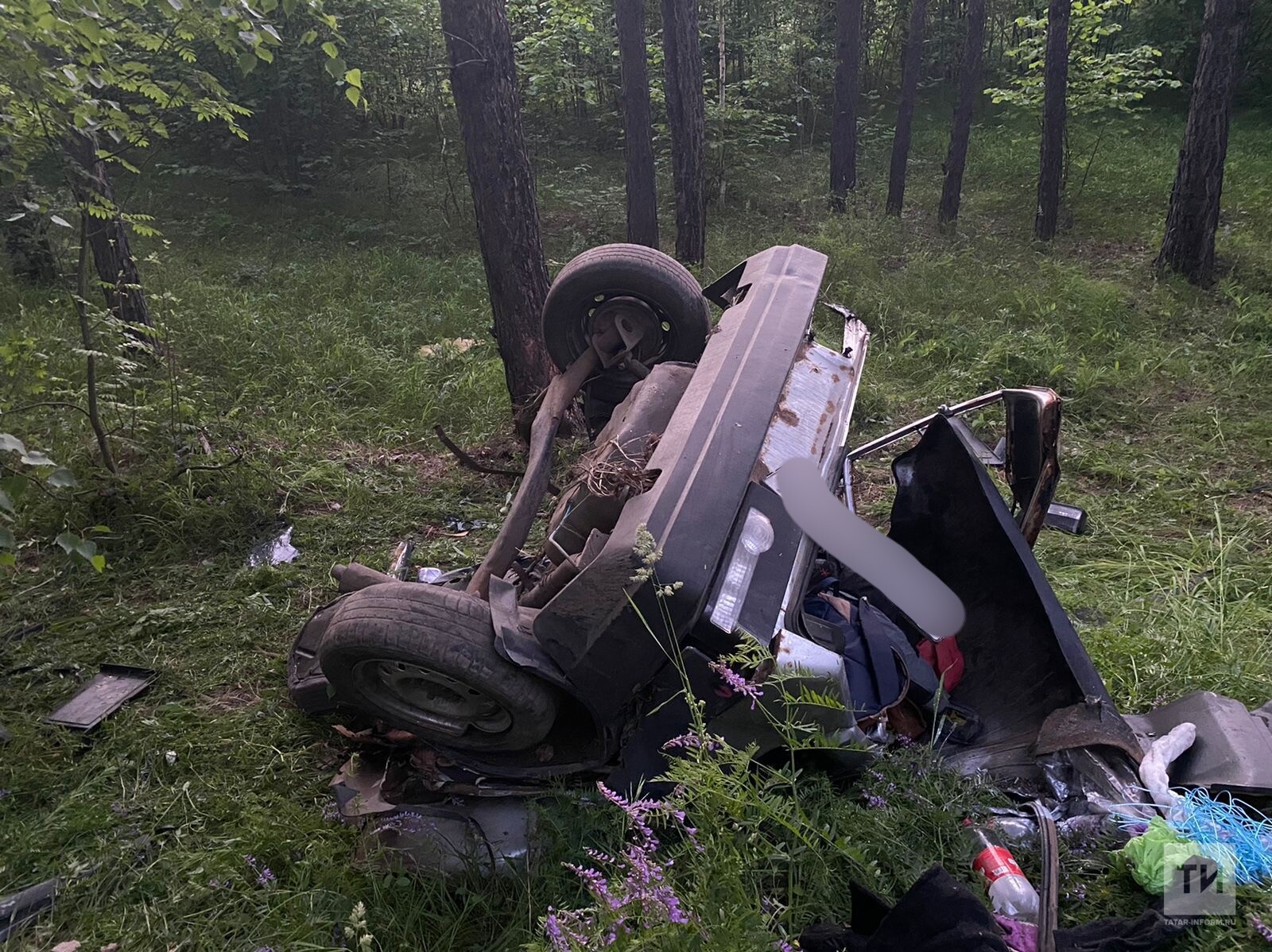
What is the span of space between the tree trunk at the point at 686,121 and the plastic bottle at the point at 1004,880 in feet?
24.0

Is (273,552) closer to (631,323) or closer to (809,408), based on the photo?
(631,323)

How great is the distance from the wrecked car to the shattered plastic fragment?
1107mm

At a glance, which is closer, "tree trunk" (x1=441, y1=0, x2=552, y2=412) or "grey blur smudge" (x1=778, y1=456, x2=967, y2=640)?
"grey blur smudge" (x1=778, y1=456, x2=967, y2=640)

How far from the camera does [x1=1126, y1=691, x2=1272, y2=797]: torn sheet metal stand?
202 cm

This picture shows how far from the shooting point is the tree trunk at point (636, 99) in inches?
302

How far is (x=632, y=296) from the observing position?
3.71m

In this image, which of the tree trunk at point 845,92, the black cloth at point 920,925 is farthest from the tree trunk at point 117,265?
the tree trunk at point 845,92

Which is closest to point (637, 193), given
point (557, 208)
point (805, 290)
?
point (557, 208)

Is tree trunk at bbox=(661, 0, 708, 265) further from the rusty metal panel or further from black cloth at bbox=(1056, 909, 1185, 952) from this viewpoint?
black cloth at bbox=(1056, 909, 1185, 952)

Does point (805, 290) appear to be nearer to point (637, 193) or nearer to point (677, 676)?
point (677, 676)

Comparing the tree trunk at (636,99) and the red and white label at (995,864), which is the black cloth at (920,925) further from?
the tree trunk at (636,99)

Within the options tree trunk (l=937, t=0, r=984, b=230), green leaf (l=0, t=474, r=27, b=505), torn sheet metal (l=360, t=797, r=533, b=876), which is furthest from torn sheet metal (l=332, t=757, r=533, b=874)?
tree trunk (l=937, t=0, r=984, b=230)

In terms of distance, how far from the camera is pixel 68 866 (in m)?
2.31

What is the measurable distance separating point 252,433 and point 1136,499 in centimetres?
525
